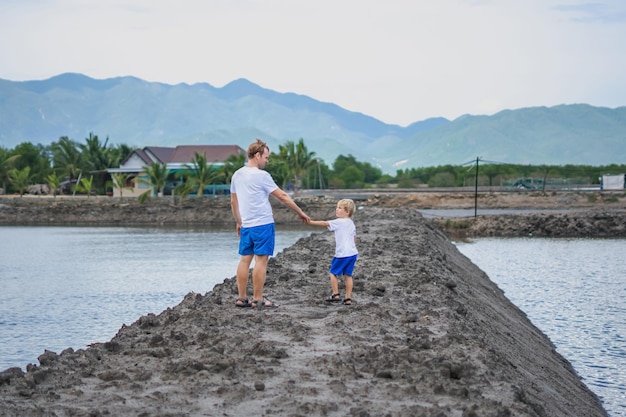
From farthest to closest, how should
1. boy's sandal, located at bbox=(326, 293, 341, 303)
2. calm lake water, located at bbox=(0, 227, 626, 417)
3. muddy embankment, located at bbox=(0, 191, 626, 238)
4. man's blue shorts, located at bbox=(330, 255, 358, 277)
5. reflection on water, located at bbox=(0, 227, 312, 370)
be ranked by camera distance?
muddy embankment, located at bbox=(0, 191, 626, 238), reflection on water, located at bbox=(0, 227, 312, 370), calm lake water, located at bbox=(0, 227, 626, 417), boy's sandal, located at bbox=(326, 293, 341, 303), man's blue shorts, located at bbox=(330, 255, 358, 277)

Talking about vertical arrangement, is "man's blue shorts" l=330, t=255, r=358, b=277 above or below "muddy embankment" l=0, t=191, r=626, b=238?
above

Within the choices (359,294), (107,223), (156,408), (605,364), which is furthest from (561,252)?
Answer: (107,223)

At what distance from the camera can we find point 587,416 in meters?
7.57

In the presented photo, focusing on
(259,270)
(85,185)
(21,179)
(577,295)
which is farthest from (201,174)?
(259,270)

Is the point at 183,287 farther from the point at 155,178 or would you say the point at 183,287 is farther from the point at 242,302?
the point at 155,178

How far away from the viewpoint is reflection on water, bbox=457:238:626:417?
421 inches

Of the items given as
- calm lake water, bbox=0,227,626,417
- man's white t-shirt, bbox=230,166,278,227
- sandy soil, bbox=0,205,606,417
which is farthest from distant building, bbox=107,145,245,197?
sandy soil, bbox=0,205,606,417

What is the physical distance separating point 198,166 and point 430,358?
57.0m

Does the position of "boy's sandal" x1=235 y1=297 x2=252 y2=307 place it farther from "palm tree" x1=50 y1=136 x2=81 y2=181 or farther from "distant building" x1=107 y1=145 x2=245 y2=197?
"palm tree" x1=50 y1=136 x2=81 y2=181

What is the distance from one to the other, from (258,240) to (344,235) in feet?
3.54

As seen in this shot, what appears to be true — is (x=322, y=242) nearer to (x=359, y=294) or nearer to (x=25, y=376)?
(x=359, y=294)

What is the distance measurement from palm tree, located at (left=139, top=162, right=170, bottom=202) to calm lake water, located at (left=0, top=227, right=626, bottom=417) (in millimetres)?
23007

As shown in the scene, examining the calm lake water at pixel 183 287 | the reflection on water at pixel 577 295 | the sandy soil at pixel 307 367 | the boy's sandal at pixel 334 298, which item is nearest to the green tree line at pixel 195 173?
the reflection on water at pixel 577 295

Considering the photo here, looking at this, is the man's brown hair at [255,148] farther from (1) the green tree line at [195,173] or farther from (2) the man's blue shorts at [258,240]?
(1) the green tree line at [195,173]
